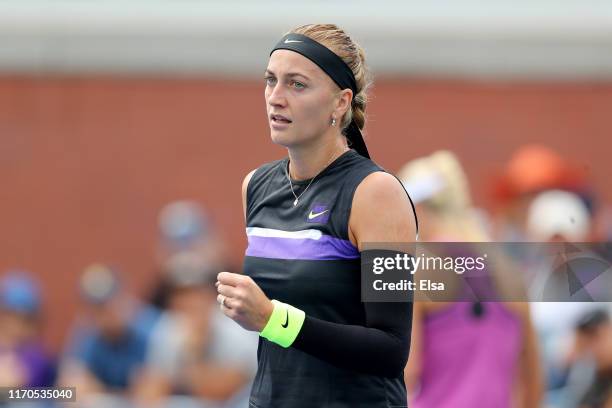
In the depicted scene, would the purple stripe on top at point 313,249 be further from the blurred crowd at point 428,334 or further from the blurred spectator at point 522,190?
the blurred spectator at point 522,190

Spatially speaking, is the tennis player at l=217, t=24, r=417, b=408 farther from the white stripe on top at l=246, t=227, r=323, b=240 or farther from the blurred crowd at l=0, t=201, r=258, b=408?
the blurred crowd at l=0, t=201, r=258, b=408

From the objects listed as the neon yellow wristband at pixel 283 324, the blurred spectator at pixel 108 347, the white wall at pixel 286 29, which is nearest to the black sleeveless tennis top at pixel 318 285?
the neon yellow wristband at pixel 283 324

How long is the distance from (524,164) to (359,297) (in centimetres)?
418

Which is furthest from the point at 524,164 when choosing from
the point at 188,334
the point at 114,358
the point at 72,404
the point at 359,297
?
the point at 359,297

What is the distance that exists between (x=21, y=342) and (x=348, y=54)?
4.85m

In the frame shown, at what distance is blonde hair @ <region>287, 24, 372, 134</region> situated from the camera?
3471mm

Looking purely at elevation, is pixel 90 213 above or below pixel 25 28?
below

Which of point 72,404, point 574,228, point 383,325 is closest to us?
point 383,325

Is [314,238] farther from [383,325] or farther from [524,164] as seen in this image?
[524,164]

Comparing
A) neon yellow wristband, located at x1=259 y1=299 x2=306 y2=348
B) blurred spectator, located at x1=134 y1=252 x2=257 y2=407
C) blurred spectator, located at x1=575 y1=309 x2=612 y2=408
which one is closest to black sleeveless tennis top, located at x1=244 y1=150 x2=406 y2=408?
neon yellow wristband, located at x1=259 y1=299 x2=306 y2=348

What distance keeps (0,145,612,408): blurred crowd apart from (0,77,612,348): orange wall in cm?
130

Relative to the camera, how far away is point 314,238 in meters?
3.28

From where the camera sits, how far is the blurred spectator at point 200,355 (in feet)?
21.5

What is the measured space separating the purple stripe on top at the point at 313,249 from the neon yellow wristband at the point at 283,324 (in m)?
0.17
